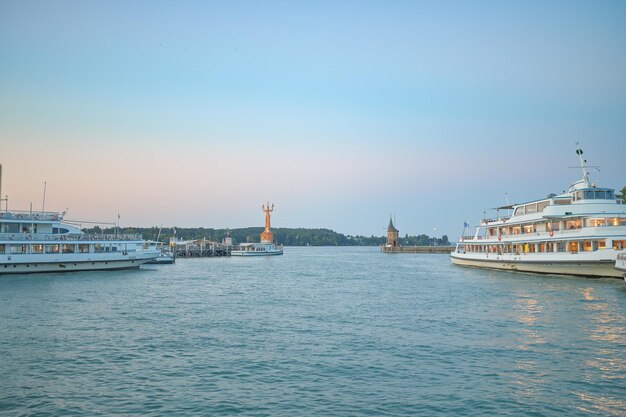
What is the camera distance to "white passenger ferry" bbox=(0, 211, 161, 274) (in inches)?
2408

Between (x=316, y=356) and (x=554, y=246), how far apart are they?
41.9m

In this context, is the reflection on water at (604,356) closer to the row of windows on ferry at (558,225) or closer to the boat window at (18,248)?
the row of windows on ferry at (558,225)

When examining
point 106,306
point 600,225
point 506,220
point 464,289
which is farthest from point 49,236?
point 600,225

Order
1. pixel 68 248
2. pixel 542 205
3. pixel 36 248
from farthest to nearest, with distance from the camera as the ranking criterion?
pixel 68 248
pixel 36 248
pixel 542 205

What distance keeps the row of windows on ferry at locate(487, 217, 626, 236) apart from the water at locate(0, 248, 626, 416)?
13420mm

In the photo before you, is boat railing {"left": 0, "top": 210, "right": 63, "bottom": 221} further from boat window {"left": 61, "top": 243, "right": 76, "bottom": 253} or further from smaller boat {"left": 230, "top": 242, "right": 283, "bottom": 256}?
smaller boat {"left": 230, "top": 242, "right": 283, "bottom": 256}

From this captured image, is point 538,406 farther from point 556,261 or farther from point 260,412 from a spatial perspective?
point 556,261

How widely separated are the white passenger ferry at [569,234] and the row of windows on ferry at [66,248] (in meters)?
51.3

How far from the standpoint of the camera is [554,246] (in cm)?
5397

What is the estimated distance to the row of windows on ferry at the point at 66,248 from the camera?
61.6 meters

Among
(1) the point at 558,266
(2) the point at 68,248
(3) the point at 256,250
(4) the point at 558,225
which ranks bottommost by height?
(3) the point at 256,250

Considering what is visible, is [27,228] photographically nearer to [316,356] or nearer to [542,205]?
[316,356]

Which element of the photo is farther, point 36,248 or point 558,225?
point 36,248

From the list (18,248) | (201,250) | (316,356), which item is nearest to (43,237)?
(18,248)
